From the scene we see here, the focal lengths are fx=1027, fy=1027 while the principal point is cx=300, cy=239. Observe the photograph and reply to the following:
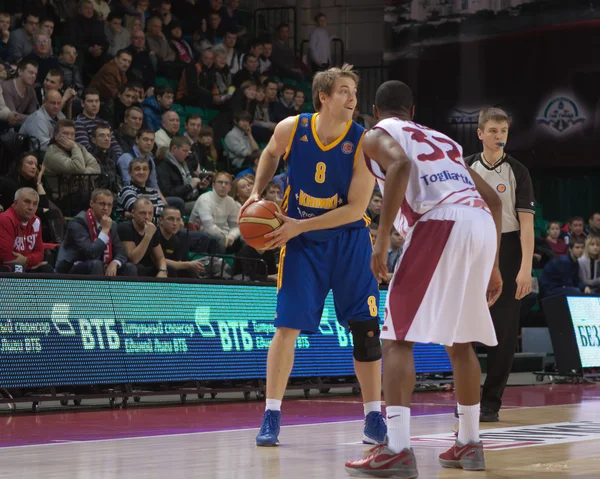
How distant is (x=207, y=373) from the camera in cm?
854

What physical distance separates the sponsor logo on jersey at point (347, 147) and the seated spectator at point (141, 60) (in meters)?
8.40

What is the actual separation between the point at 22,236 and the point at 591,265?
8.31 m

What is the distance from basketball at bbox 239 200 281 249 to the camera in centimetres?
547

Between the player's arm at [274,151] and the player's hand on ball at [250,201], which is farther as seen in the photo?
the player's arm at [274,151]

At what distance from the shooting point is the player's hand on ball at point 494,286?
15.8 feet

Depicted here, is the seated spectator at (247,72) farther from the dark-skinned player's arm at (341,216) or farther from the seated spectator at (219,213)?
the dark-skinned player's arm at (341,216)

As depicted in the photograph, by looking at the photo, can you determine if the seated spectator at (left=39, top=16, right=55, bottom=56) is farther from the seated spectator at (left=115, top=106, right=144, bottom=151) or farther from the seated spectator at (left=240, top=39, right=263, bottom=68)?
the seated spectator at (left=240, top=39, right=263, bottom=68)

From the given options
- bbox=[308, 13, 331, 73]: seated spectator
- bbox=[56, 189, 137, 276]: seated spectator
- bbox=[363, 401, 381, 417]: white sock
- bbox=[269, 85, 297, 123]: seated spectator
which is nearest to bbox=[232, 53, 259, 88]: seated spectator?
bbox=[269, 85, 297, 123]: seated spectator

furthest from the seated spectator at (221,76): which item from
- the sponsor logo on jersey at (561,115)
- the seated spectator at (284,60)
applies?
the sponsor logo on jersey at (561,115)

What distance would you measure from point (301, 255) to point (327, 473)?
5.17 feet

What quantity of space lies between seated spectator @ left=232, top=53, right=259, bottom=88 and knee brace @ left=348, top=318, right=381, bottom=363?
10510 mm

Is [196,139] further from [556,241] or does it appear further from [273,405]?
[273,405]

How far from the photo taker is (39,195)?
10086mm

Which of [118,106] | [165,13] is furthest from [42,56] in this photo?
[165,13]
